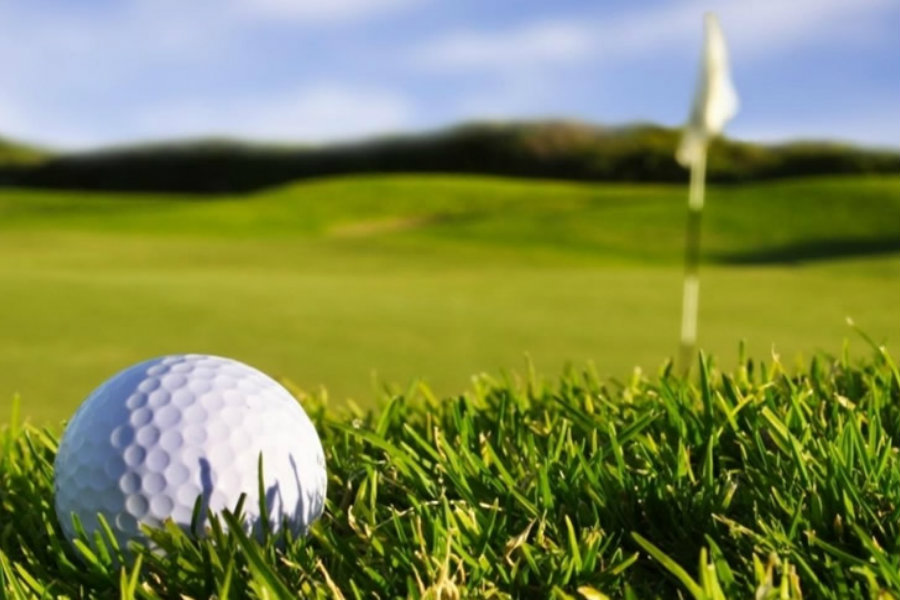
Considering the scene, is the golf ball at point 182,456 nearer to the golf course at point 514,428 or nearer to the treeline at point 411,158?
the golf course at point 514,428

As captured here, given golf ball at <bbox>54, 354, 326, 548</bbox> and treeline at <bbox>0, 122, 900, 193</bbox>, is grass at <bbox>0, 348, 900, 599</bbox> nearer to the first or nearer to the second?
golf ball at <bbox>54, 354, 326, 548</bbox>

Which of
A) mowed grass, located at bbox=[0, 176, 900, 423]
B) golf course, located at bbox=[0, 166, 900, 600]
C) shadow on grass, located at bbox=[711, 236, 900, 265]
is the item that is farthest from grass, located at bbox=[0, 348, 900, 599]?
shadow on grass, located at bbox=[711, 236, 900, 265]

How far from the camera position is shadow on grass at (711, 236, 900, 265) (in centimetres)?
2027

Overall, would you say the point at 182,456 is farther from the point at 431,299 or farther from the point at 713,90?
the point at 431,299

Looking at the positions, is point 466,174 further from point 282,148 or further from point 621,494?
point 621,494

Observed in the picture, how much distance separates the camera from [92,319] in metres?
7.20

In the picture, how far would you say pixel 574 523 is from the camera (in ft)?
6.57

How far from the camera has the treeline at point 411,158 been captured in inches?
2104

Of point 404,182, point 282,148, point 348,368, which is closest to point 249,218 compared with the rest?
point 404,182

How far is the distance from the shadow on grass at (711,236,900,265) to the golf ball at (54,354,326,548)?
18.5m

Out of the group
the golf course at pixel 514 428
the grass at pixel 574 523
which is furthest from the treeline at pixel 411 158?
the grass at pixel 574 523

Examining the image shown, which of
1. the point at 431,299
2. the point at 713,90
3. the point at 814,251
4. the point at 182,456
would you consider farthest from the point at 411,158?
the point at 182,456

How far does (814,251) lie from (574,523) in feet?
68.3

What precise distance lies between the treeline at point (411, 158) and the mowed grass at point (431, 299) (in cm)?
2881
